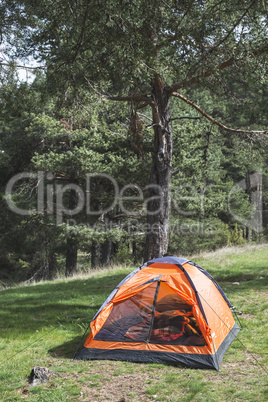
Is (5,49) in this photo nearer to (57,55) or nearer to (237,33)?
(57,55)

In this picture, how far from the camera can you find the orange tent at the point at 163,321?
505 cm

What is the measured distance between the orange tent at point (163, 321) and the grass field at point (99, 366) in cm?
19

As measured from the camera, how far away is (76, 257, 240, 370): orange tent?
5.05 metres

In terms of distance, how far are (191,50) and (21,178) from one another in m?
14.2

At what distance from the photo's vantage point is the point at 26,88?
28.3 ft

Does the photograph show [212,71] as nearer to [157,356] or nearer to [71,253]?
[157,356]

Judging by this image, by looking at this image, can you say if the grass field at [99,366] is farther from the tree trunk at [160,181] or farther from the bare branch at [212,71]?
the bare branch at [212,71]

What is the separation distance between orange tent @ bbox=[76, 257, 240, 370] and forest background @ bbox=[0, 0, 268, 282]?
3.31m

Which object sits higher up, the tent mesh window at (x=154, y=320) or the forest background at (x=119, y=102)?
the forest background at (x=119, y=102)

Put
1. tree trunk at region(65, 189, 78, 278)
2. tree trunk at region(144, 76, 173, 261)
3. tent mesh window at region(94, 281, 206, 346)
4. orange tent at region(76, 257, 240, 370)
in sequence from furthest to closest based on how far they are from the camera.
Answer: tree trunk at region(65, 189, 78, 278) < tree trunk at region(144, 76, 173, 261) < tent mesh window at region(94, 281, 206, 346) < orange tent at region(76, 257, 240, 370)

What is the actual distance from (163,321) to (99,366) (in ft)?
3.73

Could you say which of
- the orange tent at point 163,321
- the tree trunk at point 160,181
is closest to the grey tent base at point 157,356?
the orange tent at point 163,321

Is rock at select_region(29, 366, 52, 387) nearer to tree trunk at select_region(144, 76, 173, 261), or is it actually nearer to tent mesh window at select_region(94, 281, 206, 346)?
tent mesh window at select_region(94, 281, 206, 346)

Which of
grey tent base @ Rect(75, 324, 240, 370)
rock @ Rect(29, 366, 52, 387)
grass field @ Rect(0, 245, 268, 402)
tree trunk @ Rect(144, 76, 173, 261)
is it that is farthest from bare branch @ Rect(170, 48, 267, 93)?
rock @ Rect(29, 366, 52, 387)
